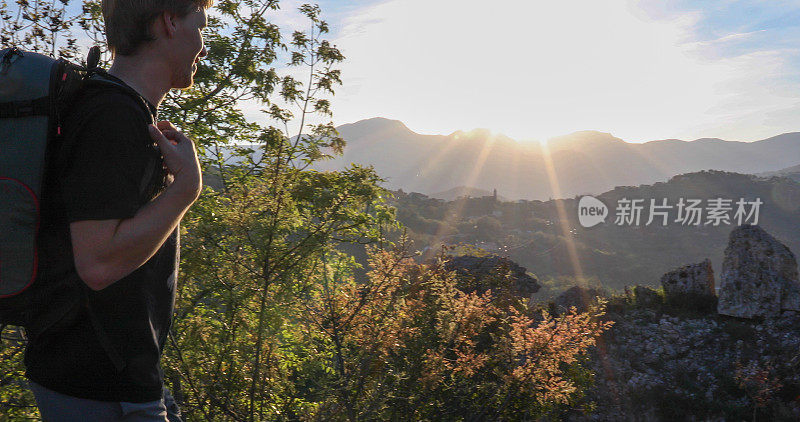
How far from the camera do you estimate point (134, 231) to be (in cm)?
94

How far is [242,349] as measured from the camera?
217cm

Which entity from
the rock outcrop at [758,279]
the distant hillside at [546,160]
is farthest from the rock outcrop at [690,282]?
the distant hillside at [546,160]

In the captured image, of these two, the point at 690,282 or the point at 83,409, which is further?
the point at 690,282

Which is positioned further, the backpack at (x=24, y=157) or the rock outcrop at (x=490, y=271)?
the rock outcrop at (x=490, y=271)

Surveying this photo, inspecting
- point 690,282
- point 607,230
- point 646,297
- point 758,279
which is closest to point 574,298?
point 646,297

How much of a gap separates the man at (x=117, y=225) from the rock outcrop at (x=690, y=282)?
1241cm

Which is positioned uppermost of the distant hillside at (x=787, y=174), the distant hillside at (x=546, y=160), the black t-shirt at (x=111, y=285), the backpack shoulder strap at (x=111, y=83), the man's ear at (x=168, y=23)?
the distant hillside at (x=546, y=160)

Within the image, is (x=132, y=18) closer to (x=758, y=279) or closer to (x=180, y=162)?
(x=180, y=162)

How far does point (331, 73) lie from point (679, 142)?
5993 inches

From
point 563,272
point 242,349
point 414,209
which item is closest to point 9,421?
point 242,349

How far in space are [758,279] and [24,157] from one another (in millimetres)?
12320

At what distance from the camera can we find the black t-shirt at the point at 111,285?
919 millimetres

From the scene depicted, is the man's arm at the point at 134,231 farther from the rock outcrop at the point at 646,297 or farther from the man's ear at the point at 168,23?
the rock outcrop at the point at 646,297

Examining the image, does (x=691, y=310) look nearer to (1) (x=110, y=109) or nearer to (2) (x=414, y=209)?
(1) (x=110, y=109)
